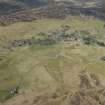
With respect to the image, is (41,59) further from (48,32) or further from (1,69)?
(48,32)

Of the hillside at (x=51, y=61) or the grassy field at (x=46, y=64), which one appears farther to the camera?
the grassy field at (x=46, y=64)

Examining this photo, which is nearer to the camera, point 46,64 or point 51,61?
point 46,64

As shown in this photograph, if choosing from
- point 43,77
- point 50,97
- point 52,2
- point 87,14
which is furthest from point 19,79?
point 52,2

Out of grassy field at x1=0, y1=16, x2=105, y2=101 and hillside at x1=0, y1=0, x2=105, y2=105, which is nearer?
hillside at x1=0, y1=0, x2=105, y2=105

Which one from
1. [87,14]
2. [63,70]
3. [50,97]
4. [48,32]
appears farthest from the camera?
[87,14]
